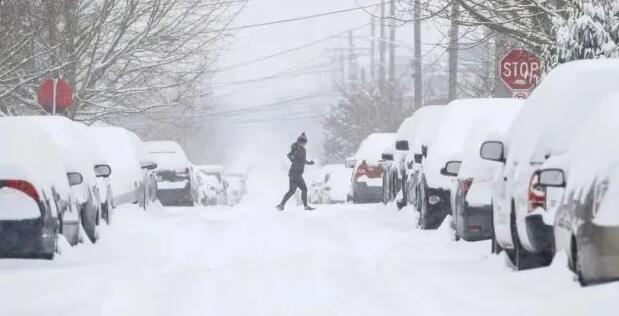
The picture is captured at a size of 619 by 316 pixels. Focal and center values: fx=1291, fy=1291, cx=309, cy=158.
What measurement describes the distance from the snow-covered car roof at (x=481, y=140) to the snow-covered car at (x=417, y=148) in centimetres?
262

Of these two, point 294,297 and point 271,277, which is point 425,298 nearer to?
point 294,297

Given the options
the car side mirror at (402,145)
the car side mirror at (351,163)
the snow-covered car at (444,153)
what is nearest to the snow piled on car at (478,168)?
the snow-covered car at (444,153)

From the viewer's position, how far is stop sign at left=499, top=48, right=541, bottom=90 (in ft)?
67.1

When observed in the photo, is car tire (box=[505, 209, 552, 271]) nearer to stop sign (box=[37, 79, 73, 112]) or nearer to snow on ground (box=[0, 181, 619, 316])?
snow on ground (box=[0, 181, 619, 316])

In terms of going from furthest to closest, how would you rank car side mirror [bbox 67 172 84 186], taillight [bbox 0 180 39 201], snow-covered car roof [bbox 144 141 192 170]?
1. snow-covered car roof [bbox 144 141 192 170]
2. car side mirror [bbox 67 172 84 186]
3. taillight [bbox 0 180 39 201]

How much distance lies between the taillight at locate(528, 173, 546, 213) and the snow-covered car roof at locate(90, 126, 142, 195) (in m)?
10.6

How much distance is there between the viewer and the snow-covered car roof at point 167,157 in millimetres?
30828

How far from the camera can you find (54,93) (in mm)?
24062

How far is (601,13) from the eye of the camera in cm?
1662

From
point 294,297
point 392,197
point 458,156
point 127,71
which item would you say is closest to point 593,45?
point 458,156

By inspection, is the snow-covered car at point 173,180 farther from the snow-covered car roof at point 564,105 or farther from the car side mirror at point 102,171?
the snow-covered car roof at point 564,105

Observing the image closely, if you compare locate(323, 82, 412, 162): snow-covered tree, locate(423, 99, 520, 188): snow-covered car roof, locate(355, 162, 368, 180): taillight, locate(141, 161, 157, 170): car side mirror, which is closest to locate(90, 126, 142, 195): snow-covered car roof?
locate(141, 161, 157, 170): car side mirror

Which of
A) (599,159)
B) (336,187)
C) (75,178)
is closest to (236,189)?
(336,187)

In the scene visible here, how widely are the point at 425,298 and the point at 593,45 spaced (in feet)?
23.8
